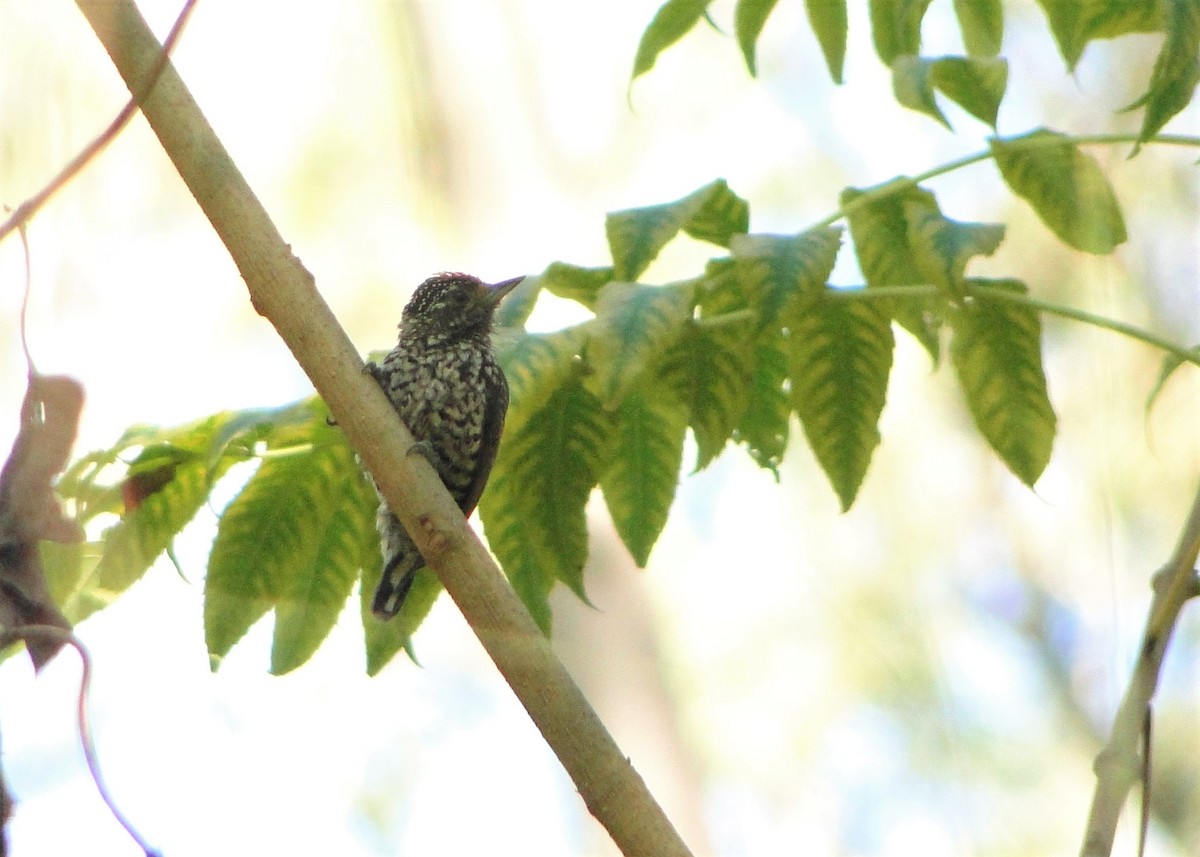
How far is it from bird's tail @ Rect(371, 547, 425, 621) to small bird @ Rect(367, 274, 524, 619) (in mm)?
182

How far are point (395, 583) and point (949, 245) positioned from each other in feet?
4.85

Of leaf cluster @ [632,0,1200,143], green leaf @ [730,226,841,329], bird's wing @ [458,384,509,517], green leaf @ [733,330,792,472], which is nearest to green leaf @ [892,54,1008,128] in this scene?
leaf cluster @ [632,0,1200,143]

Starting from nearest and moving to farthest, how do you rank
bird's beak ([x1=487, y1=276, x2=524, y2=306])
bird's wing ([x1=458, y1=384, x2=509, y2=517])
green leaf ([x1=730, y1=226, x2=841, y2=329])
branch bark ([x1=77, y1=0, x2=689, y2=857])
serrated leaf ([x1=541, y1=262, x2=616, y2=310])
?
branch bark ([x1=77, y1=0, x2=689, y2=857]), green leaf ([x1=730, y1=226, x2=841, y2=329]), serrated leaf ([x1=541, y1=262, x2=616, y2=310]), bird's wing ([x1=458, y1=384, x2=509, y2=517]), bird's beak ([x1=487, y1=276, x2=524, y2=306])

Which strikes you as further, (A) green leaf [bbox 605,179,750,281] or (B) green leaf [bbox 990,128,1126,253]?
(B) green leaf [bbox 990,128,1126,253]

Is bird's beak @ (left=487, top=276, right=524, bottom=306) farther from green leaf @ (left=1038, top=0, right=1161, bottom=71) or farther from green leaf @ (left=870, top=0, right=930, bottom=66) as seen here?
green leaf @ (left=1038, top=0, right=1161, bottom=71)

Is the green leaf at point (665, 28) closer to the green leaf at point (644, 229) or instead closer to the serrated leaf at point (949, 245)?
the green leaf at point (644, 229)

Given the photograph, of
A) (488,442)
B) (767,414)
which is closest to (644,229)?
(767,414)

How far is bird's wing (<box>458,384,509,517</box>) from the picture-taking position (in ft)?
11.3

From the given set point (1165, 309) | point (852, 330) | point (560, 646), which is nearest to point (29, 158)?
point (852, 330)

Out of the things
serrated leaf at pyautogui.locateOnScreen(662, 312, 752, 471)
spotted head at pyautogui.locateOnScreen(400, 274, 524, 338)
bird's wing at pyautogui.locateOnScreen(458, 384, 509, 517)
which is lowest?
serrated leaf at pyautogui.locateOnScreen(662, 312, 752, 471)

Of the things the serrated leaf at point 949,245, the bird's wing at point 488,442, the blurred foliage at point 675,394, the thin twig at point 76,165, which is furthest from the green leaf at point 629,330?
the bird's wing at point 488,442

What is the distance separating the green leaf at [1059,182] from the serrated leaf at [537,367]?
2.46ft

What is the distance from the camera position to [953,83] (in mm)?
2168

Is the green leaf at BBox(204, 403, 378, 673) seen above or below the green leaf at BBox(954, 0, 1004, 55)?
below
